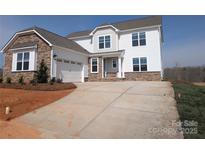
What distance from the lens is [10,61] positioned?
15.5 metres

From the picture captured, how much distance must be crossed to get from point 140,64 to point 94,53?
5646mm

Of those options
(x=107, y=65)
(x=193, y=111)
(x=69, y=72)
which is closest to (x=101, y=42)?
(x=107, y=65)

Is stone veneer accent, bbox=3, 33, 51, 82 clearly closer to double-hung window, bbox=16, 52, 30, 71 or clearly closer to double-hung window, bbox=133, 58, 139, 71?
double-hung window, bbox=16, 52, 30, 71

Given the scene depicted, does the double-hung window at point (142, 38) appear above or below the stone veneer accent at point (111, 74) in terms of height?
above

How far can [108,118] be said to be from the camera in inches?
212

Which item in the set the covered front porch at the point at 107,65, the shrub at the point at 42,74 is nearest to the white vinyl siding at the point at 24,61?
the shrub at the point at 42,74

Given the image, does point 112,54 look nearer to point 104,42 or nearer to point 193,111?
point 104,42

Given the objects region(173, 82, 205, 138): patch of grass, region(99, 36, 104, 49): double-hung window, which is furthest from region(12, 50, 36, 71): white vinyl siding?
region(173, 82, 205, 138): patch of grass

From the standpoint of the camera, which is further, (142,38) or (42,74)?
(142,38)

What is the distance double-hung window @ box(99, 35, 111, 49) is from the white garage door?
12.5 ft

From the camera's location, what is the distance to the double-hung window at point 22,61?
14.6 m

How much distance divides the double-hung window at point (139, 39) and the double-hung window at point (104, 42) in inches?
118

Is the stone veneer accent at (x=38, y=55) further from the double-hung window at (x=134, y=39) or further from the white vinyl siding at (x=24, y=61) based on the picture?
the double-hung window at (x=134, y=39)

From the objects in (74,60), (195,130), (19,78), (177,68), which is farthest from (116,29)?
(195,130)
